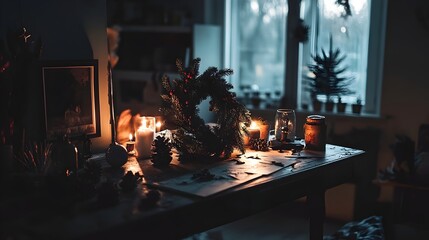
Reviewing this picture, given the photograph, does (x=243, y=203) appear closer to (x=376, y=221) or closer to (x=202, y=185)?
(x=202, y=185)

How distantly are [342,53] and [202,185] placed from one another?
229 cm

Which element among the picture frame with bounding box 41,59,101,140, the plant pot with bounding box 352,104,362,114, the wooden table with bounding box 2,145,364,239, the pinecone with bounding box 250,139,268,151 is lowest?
the wooden table with bounding box 2,145,364,239

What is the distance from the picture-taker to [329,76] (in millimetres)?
3535

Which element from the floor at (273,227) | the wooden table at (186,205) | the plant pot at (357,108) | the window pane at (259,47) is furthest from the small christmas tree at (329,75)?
the wooden table at (186,205)

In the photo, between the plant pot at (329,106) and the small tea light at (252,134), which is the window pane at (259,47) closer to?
the plant pot at (329,106)

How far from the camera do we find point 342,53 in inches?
142

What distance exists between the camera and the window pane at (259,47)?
3.89 metres

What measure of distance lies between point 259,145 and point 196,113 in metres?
0.34

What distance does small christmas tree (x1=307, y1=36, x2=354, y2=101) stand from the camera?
139 inches

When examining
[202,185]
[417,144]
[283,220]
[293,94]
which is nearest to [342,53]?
[293,94]

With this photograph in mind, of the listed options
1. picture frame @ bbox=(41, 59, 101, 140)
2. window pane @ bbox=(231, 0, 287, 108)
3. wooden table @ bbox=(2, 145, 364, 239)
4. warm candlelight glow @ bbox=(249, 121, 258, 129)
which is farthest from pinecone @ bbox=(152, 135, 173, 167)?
window pane @ bbox=(231, 0, 287, 108)

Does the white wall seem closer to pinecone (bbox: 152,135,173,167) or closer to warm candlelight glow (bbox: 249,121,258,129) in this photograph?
pinecone (bbox: 152,135,173,167)

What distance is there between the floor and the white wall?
120cm

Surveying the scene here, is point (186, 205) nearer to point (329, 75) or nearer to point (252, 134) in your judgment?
point (252, 134)
